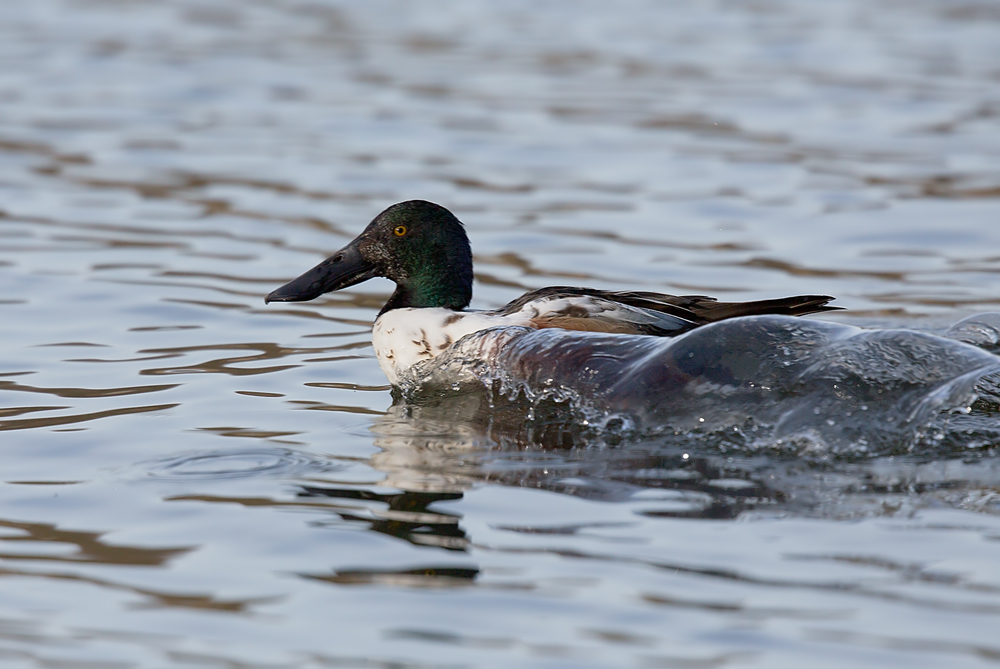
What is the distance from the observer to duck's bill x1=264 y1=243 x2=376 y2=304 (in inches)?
250

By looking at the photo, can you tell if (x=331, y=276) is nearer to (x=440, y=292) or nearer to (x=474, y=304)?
(x=440, y=292)

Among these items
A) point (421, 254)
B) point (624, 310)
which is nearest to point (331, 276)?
point (421, 254)

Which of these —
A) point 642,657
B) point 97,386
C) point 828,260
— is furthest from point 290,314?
point 642,657

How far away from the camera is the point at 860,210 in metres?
9.38

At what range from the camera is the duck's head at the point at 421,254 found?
6230 millimetres

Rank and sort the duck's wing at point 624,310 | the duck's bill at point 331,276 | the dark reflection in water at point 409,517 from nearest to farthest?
the dark reflection in water at point 409,517 → the duck's wing at point 624,310 → the duck's bill at point 331,276

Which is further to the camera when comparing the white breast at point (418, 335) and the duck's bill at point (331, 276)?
the duck's bill at point (331, 276)

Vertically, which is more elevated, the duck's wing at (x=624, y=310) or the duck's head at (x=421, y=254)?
the duck's head at (x=421, y=254)

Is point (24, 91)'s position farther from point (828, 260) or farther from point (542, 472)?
point (542, 472)

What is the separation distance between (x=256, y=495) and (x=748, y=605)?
1642 millimetres

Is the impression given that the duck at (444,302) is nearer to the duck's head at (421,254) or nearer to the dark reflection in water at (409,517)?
A: the duck's head at (421,254)

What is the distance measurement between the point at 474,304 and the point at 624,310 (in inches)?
81.8

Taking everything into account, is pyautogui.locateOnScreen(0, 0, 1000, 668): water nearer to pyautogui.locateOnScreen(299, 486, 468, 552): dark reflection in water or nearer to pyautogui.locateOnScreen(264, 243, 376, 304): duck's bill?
pyautogui.locateOnScreen(299, 486, 468, 552): dark reflection in water

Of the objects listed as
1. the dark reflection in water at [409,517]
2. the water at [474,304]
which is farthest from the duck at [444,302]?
the dark reflection in water at [409,517]
